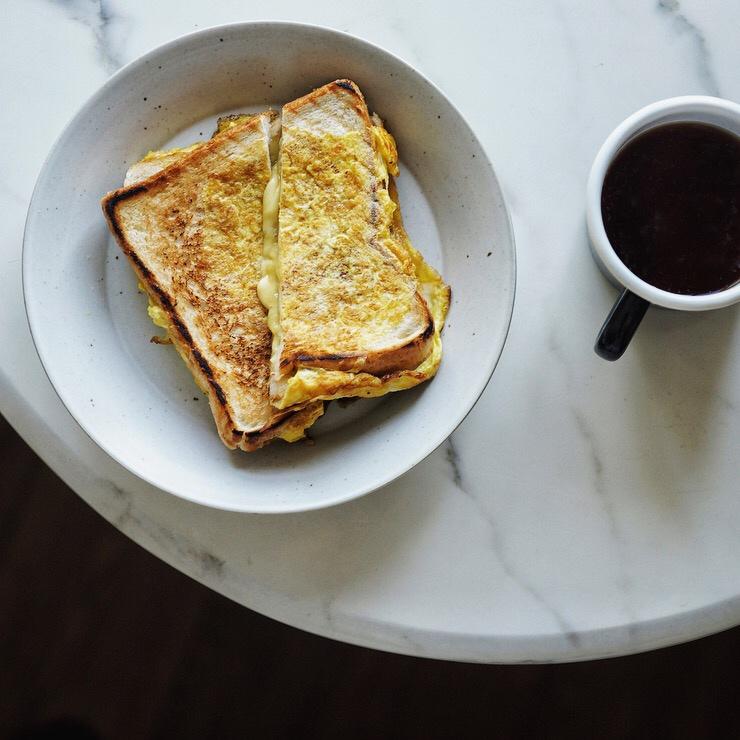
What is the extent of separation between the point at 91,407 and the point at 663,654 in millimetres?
1472

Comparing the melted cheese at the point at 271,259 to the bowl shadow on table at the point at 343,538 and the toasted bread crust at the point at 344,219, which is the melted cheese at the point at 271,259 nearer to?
the toasted bread crust at the point at 344,219

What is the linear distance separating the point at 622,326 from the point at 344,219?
0.45 metres

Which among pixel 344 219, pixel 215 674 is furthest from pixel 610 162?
pixel 215 674

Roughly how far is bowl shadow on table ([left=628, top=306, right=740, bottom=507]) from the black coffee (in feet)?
0.50

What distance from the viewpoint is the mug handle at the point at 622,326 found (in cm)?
111

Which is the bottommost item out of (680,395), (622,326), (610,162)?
(680,395)

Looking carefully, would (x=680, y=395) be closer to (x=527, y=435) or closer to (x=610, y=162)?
(x=527, y=435)

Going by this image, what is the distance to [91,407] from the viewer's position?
1.18m

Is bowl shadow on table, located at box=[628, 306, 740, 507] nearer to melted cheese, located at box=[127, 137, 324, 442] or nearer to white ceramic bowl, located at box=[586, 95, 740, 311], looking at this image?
white ceramic bowl, located at box=[586, 95, 740, 311]

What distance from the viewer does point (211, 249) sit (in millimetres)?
1226

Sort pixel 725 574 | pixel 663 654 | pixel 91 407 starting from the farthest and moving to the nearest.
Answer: pixel 663 654 → pixel 725 574 → pixel 91 407

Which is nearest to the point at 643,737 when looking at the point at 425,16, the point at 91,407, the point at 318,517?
the point at 318,517

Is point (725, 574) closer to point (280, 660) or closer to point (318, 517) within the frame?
point (318, 517)

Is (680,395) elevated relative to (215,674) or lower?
elevated
